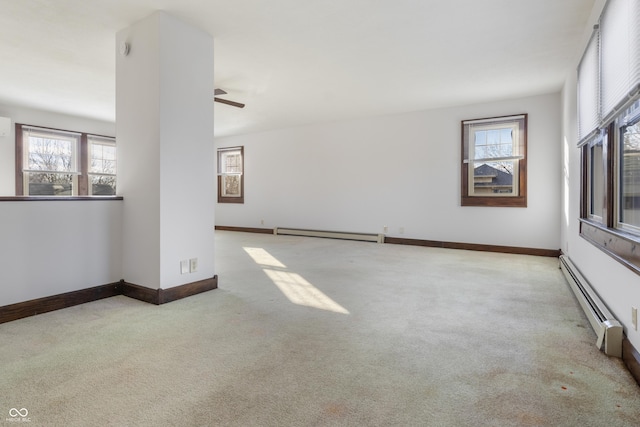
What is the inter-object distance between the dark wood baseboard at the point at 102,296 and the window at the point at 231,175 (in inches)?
231

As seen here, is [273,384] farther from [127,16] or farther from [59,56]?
[59,56]

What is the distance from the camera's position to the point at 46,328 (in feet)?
8.17

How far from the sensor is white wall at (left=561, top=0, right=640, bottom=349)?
80.0 inches

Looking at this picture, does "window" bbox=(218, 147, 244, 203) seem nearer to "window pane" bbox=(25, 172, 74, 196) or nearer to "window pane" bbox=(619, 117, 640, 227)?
"window pane" bbox=(25, 172, 74, 196)

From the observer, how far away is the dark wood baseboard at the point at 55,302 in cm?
264

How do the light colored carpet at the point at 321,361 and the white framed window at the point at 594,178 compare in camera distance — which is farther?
the white framed window at the point at 594,178

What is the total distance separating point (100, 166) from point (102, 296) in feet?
17.5

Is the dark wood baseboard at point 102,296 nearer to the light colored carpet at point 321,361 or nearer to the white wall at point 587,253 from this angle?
the light colored carpet at point 321,361

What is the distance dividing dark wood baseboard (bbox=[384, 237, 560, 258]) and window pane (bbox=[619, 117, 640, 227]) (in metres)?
3.45

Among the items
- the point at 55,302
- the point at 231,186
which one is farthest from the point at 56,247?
the point at 231,186

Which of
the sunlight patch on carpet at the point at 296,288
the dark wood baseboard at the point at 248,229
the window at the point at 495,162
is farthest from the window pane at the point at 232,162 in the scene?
the window at the point at 495,162

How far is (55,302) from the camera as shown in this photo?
2.90m

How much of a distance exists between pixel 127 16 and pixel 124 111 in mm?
826

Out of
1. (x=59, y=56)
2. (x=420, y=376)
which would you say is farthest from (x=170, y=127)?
(x=420, y=376)
